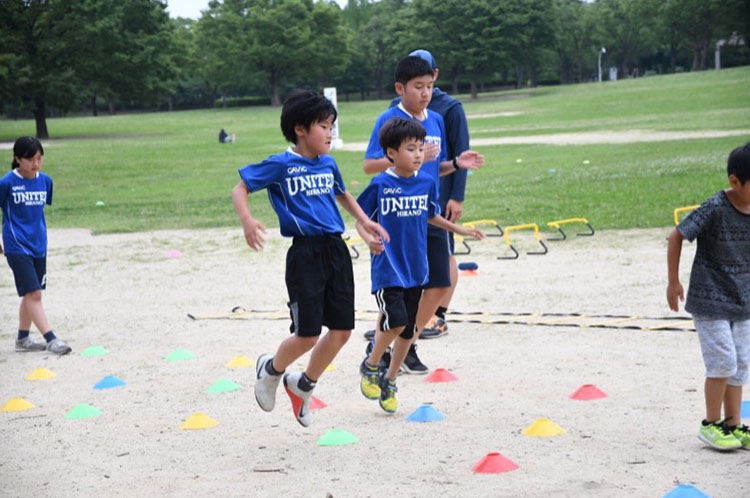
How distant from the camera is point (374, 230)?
5742 mm

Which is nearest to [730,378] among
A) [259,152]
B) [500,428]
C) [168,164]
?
[500,428]

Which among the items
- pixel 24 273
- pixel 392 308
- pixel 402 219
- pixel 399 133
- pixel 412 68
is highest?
pixel 412 68

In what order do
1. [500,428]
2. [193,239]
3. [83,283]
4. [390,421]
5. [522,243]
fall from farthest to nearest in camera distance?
[193,239] → [522,243] → [83,283] → [390,421] → [500,428]

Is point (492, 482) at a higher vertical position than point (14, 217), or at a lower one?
lower

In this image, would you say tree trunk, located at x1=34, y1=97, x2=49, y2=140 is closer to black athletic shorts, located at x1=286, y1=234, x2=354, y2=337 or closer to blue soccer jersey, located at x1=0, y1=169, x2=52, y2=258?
blue soccer jersey, located at x1=0, y1=169, x2=52, y2=258

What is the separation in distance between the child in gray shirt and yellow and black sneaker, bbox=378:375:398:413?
1.76 meters

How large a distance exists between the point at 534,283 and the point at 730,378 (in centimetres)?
545

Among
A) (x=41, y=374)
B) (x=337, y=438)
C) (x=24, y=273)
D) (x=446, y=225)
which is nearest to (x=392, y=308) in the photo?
(x=446, y=225)

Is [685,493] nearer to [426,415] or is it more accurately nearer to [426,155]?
[426,415]

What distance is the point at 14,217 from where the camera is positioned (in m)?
8.75

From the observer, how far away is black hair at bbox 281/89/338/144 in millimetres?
5586

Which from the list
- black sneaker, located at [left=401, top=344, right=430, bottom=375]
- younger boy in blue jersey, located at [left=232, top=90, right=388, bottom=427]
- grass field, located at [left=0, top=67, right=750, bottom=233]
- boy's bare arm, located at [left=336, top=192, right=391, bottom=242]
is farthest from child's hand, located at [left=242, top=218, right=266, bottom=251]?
grass field, located at [left=0, top=67, right=750, bottom=233]

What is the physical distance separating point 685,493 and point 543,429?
129 cm

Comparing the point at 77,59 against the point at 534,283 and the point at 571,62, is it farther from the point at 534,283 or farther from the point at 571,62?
the point at 571,62
